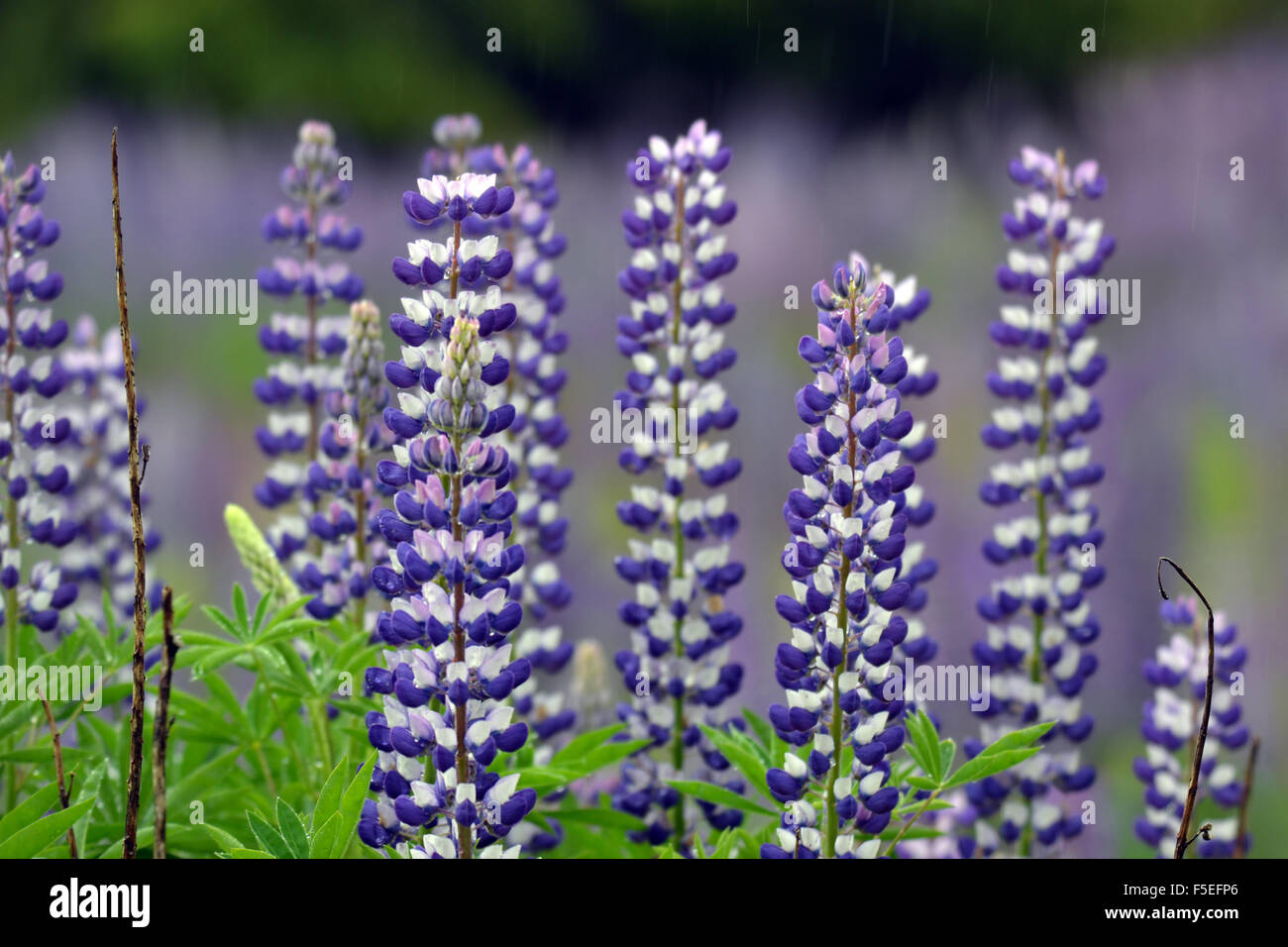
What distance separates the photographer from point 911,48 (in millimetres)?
6004

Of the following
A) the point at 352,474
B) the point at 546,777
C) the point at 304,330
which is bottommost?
the point at 546,777

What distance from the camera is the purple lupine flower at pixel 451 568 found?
140 cm

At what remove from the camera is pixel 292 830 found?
1496mm

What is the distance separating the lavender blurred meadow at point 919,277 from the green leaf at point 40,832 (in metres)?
3.13

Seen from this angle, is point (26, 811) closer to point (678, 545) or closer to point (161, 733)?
point (161, 733)

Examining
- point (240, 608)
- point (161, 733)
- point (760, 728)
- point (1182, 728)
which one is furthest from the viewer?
point (1182, 728)

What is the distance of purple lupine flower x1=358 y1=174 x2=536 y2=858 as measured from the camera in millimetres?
1397

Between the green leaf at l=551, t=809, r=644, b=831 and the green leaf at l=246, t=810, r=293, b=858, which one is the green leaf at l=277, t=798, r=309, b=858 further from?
the green leaf at l=551, t=809, r=644, b=831

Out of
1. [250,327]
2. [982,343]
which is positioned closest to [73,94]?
[250,327]

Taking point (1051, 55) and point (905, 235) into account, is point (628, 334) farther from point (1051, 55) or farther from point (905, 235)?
point (1051, 55)

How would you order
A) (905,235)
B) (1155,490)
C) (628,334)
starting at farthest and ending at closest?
(905,235) → (1155,490) → (628,334)

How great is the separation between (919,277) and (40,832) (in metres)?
4.54

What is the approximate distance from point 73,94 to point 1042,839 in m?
5.62

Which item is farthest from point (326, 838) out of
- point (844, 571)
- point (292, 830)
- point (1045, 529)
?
point (1045, 529)
